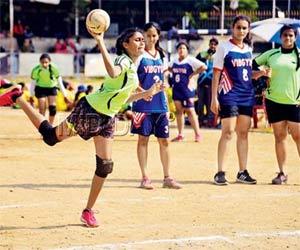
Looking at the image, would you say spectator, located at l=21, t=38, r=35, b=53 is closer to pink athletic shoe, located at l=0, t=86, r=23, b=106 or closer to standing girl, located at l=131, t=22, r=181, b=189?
standing girl, located at l=131, t=22, r=181, b=189

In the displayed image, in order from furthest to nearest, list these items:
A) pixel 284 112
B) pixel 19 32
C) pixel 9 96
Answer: pixel 19 32 → pixel 284 112 → pixel 9 96

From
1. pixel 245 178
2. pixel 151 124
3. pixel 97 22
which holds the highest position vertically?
pixel 97 22

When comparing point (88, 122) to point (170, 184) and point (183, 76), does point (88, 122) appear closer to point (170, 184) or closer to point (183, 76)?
point (170, 184)

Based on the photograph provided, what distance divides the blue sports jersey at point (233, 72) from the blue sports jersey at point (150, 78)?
739mm

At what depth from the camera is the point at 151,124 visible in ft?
35.3

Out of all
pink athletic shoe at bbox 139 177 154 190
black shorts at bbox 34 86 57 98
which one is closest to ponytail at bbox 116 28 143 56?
pink athletic shoe at bbox 139 177 154 190

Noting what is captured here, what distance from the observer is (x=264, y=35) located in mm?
20578

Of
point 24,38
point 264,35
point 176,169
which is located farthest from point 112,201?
point 24,38

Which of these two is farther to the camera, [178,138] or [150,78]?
[178,138]

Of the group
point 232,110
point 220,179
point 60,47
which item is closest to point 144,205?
point 220,179

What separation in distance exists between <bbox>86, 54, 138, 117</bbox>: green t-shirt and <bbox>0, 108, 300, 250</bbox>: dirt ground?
1.12 m

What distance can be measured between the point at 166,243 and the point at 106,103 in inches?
60.3

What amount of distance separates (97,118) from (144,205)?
1.60 m

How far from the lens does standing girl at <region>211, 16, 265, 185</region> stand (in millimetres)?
10938
